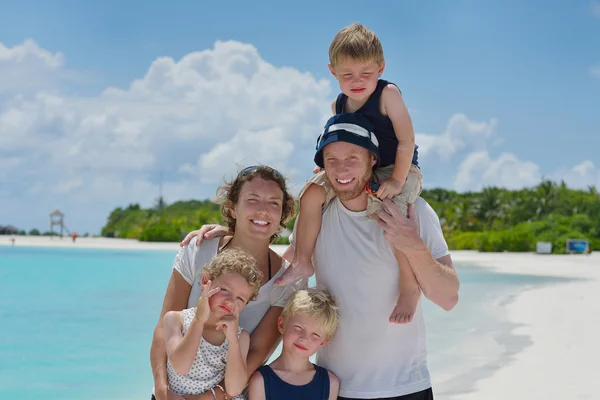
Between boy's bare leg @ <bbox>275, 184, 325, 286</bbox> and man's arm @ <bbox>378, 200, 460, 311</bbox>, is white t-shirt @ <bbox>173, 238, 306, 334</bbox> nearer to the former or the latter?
boy's bare leg @ <bbox>275, 184, 325, 286</bbox>

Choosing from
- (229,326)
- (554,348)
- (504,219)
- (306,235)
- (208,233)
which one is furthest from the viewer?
(504,219)

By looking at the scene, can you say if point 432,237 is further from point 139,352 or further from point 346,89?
point 139,352

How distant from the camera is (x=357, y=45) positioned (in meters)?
3.10

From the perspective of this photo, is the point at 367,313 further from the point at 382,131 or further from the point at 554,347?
the point at 554,347

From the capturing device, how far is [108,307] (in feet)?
50.8

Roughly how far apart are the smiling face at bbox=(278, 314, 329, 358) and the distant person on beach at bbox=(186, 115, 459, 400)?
9cm

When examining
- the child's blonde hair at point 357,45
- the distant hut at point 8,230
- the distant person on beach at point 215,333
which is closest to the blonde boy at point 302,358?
the distant person on beach at point 215,333

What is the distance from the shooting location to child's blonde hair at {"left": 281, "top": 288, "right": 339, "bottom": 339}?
265 centimetres

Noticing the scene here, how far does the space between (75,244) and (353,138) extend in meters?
42.1

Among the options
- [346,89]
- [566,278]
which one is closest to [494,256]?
[566,278]

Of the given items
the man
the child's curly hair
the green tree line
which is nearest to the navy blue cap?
the man

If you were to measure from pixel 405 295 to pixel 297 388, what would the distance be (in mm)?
611

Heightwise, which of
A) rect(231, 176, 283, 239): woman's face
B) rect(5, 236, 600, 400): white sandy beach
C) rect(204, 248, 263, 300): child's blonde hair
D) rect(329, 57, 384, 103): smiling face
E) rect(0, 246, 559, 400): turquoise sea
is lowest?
rect(0, 246, 559, 400): turquoise sea

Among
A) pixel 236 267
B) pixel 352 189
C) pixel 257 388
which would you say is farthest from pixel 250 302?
pixel 352 189
